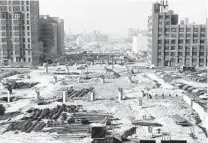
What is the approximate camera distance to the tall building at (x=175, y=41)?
83.7m

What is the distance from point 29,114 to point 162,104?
1494cm

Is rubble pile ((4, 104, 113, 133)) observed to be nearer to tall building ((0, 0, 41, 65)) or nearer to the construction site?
the construction site

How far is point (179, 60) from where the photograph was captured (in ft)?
281

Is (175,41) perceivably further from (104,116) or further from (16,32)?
(104,116)

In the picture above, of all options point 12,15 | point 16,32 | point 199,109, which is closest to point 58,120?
point 199,109

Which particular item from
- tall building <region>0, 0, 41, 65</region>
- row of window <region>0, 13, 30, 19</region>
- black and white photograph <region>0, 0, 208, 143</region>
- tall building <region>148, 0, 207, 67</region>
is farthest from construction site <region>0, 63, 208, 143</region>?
row of window <region>0, 13, 30, 19</region>

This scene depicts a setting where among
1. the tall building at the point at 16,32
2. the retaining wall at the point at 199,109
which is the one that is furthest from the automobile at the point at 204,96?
the tall building at the point at 16,32

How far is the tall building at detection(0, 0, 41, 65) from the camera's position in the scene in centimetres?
8812

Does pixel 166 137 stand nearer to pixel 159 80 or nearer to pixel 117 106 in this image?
pixel 117 106

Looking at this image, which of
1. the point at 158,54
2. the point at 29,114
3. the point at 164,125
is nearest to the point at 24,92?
the point at 29,114

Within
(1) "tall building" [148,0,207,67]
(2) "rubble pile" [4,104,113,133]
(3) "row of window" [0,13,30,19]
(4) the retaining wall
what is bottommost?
(2) "rubble pile" [4,104,113,133]

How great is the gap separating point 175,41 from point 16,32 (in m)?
42.0

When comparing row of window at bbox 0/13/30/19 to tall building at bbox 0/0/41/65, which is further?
tall building at bbox 0/0/41/65

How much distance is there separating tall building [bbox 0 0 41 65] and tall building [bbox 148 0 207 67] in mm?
32783
